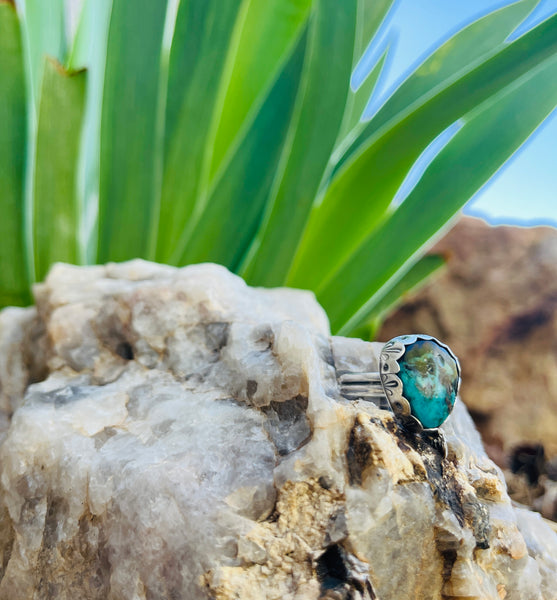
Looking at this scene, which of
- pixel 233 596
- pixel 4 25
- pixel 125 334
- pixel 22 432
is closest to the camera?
pixel 233 596

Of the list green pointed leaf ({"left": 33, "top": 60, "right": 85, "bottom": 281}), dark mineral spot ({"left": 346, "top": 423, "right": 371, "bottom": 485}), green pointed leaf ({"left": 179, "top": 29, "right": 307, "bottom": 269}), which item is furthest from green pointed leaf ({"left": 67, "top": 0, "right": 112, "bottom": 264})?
dark mineral spot ({"left": 346, "top": 423, "right": 371, "bottom": 485})

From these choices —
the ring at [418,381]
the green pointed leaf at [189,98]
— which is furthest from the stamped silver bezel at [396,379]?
the green pointed leaf at [189,98]

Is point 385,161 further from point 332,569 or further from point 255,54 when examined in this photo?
point 332,569

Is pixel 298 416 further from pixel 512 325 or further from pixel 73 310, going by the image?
pixel 512 325

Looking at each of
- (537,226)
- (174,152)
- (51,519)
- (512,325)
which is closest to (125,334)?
(51,519)

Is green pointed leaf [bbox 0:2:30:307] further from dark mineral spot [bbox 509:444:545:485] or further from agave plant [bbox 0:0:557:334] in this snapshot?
dark mineral spot [bbox 509:444:545:485]

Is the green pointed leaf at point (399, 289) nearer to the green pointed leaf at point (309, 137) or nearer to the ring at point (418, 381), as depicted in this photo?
the green pointed leaf at point (309, 137)

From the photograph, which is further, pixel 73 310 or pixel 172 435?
pixel 73 310
